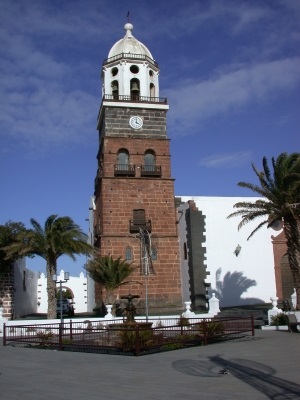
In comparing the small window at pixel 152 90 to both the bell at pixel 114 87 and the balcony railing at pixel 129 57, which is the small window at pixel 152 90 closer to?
the balcony railing at pixel 129 57

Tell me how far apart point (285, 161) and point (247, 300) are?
37.6 ft

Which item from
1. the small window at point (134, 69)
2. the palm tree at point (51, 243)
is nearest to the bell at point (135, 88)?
the small window at point (134, 69)

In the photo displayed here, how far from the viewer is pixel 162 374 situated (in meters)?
9.64

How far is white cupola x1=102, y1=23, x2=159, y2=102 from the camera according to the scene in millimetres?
32312

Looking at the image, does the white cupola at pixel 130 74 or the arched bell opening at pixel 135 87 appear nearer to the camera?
the white cupola at pixel 130 74

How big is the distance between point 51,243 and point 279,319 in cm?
Answer: 1175

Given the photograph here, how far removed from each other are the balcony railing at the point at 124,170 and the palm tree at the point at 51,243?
622cm

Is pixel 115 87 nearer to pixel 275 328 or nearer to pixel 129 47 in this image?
pixel 129 47

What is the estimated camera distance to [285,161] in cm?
2141

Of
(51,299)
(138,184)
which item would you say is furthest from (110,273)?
(138,184)

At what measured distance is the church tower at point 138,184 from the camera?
29453mm

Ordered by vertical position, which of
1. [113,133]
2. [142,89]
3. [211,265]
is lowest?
[211,265]

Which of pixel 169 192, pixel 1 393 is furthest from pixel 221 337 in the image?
pixel 169 192

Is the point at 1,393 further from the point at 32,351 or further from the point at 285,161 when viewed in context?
the point at 285,161
